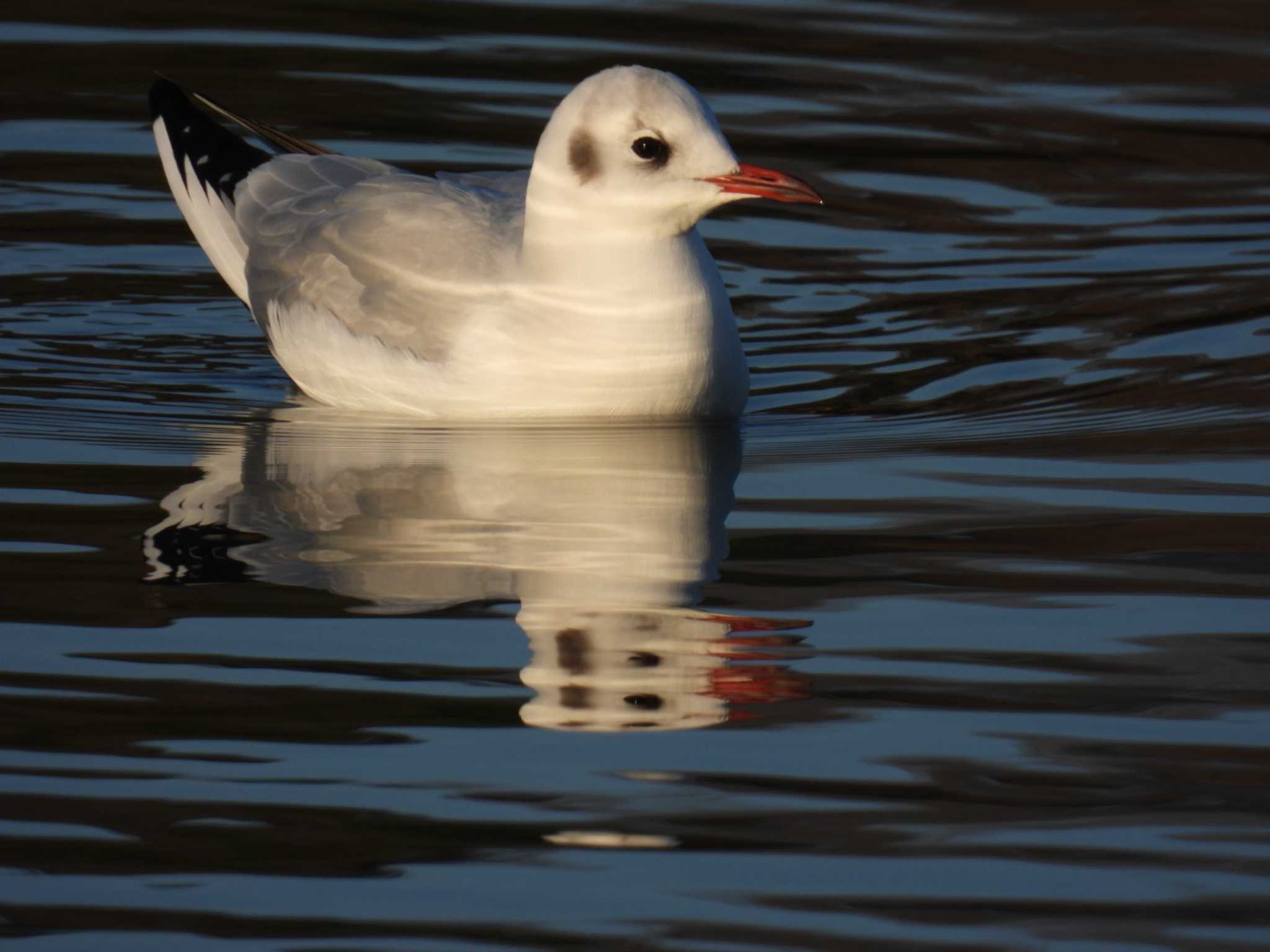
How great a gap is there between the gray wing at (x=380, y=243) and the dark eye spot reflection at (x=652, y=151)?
547 millimetres

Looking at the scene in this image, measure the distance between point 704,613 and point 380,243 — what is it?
2.63 meters

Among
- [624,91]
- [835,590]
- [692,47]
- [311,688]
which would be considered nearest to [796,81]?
[692,47]

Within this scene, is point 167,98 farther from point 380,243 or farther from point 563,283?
point 563,283

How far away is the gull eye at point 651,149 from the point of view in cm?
679

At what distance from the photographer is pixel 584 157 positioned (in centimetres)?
694

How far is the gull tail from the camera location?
28.5ft

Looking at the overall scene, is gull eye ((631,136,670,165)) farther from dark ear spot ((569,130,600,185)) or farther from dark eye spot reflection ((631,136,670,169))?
dark ear spot ((569,130,600,185))

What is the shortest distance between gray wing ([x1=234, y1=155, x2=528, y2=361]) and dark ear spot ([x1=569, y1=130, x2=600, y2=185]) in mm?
353


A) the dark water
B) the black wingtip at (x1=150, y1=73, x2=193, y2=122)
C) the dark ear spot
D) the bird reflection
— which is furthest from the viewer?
the black wingtip at (x1=150, y1=73, x2=193, y2=122)

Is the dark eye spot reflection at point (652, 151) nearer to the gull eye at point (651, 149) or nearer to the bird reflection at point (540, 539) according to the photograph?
the gull eye at point (651, 149)

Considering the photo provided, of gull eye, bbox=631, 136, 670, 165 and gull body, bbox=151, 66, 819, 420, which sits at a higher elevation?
gull eye, bbox=631, 136, 670, 165

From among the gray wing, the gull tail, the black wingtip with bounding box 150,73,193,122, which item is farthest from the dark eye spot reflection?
the black wingtip with bounding box 150,73,193,122

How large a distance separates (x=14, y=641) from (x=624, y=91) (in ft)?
8.01

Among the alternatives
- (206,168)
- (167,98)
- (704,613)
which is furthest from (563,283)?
(167,98)
